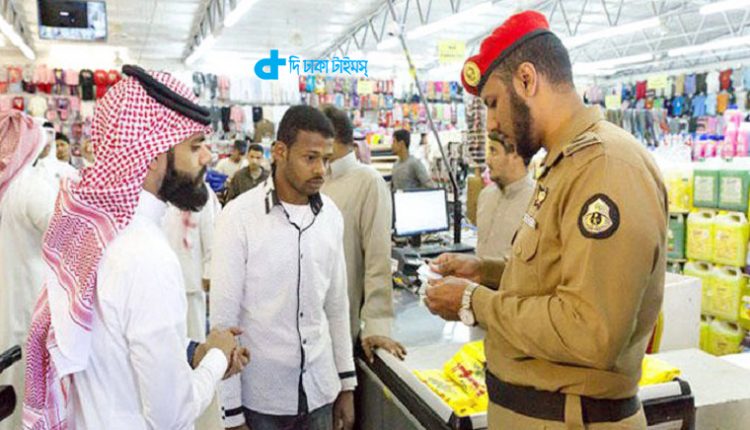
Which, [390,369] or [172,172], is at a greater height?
[172,172]

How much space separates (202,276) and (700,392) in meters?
2.65

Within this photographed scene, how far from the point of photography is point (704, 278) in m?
4.52

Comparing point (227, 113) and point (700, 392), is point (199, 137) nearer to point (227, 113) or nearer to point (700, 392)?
point (700, 392)


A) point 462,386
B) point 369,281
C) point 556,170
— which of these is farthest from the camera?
point 369,281

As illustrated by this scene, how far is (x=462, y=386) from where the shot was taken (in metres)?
1.93

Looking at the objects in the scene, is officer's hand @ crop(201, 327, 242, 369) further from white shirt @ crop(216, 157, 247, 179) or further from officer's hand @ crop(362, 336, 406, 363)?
white shirt @ crop(216, 157, 247, 179)

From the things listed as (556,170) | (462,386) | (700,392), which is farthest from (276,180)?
(700,392)

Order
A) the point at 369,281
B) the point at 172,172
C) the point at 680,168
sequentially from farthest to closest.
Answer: the point at 680,168 < the point at 369,281 < the point at 172,172

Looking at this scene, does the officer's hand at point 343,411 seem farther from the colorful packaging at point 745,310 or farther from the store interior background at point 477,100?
the colorful packaging at point 745,310

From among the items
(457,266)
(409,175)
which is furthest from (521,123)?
(409,175)

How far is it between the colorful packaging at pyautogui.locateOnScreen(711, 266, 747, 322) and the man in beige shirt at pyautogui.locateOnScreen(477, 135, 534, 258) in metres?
2.10

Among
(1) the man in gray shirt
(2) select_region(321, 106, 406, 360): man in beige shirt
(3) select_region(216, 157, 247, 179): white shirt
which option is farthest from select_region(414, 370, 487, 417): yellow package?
(3) select_region(216, 157, 247, 179): white shirt

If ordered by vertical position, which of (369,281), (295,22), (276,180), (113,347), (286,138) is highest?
(295,22)

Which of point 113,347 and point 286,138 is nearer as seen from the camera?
point 113,347
